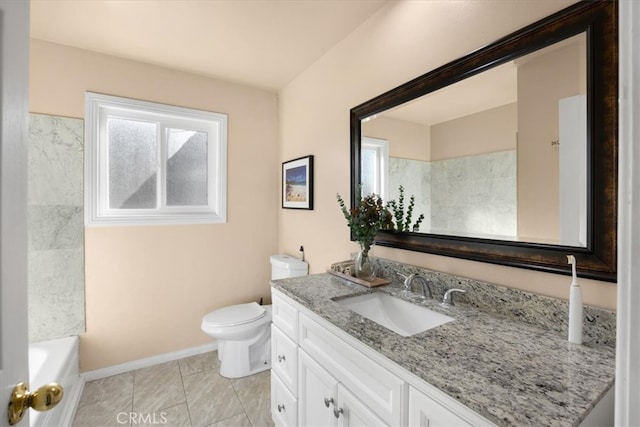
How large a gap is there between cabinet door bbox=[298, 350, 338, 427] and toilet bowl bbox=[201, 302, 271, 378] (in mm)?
956

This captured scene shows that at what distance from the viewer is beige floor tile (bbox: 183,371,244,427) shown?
1809 mm

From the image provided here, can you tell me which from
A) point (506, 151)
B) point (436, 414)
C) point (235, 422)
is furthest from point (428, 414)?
point (235, 422)

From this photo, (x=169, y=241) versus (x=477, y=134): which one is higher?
(x=477, y=134)

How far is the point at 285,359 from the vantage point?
1.47m

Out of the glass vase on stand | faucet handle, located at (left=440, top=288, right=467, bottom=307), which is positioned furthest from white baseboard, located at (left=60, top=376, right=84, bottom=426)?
faucet handle, located at (left=440, top=288, right=467, bottom=307)

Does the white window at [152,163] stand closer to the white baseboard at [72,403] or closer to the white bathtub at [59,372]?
the white bathtub at [59,372]

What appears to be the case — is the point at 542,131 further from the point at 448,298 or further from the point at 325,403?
the point at 325,403

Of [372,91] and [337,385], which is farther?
[372,91]

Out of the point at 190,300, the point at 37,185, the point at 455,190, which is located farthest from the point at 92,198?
the point at 455,190

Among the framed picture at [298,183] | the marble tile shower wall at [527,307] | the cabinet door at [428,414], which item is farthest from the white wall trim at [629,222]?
the framed picture at [298,183]

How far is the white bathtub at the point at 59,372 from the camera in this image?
5.27 ft

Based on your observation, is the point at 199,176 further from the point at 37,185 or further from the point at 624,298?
the point at 624,298

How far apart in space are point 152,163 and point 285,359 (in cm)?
198

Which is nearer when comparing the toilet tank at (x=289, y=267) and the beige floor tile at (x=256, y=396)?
the beige floor tile at (x=256, y=396)
